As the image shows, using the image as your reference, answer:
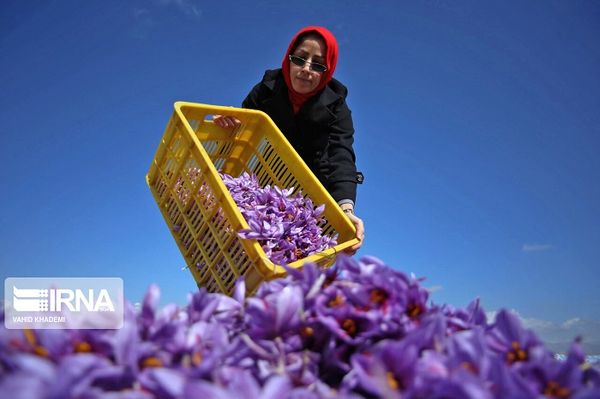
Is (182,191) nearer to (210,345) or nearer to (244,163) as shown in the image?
(244,163)

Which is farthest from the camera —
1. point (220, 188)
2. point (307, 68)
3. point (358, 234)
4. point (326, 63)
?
point (326, 63)

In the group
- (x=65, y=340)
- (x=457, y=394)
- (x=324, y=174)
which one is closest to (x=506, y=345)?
(x=457, y=394)

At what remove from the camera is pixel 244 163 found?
3012mm

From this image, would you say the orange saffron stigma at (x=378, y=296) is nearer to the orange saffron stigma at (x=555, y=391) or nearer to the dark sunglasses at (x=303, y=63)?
the orange saffron stigma at (x=555, y=391)

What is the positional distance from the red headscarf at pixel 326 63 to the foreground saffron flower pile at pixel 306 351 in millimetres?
2380

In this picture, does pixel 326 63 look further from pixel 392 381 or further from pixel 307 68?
pixel 392 381

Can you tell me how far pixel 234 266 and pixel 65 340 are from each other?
1131 mm

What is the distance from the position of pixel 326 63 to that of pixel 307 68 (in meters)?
0.21

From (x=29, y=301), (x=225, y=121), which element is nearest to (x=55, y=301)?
(x=29, y=301)

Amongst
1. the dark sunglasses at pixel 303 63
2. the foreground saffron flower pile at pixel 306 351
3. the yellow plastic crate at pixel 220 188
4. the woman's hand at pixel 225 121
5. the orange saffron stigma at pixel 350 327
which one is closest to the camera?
the foreground saffron flower pile at pixel 306 351

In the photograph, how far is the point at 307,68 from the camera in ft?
9.54

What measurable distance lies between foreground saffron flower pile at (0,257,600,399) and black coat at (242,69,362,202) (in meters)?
2.10

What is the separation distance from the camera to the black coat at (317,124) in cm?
301

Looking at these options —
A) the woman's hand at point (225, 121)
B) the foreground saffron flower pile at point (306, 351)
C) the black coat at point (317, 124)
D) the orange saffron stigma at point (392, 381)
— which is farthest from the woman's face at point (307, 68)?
the orange saffron stigma at point (392, 381)
